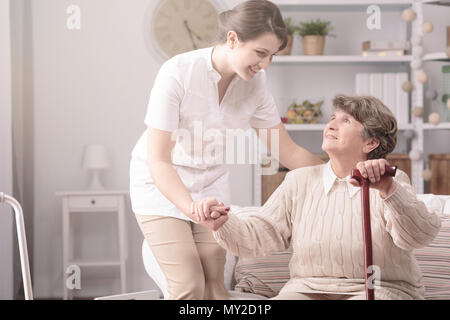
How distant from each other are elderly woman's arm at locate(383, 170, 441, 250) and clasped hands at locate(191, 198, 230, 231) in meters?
0.27

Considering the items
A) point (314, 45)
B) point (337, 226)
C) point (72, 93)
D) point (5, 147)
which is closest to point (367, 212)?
point (337, 226)

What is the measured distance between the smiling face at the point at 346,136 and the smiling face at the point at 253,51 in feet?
0.59

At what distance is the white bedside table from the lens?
1.41m

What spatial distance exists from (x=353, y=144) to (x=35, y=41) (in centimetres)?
84

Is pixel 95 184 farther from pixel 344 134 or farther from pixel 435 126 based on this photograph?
pixel 435 126

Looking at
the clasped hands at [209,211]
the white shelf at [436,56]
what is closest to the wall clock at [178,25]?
the clasped hands at [209,211]

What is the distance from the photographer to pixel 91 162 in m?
1.39

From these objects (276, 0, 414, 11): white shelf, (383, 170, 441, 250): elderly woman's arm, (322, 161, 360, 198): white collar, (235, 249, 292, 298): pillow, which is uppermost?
(276, 0, 414, 11): white shelf

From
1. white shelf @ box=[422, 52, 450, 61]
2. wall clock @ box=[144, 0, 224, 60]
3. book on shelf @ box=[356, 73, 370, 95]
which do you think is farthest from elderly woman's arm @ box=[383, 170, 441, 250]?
white shelf @ box=[422, 52, 450, 61]

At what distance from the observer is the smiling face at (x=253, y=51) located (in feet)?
3.50

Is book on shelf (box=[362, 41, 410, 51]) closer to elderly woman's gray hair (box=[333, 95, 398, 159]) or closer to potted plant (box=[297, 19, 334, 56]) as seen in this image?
potted plant (box=[297, 19, 334, 56])

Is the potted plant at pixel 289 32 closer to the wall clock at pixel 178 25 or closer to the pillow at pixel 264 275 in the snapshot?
the wall clock at pixel 178 25

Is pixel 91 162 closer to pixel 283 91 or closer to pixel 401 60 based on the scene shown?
pixel 283 91

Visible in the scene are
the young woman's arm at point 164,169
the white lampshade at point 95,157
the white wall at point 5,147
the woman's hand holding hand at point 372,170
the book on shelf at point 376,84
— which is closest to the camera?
the woman's hand holding hand at point 372,170
